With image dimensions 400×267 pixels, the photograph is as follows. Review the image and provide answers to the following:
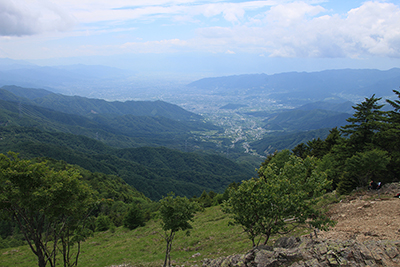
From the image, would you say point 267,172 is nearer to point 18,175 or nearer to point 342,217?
point 342,217

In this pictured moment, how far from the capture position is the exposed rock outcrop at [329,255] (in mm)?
11492

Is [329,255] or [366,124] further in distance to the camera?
[366,124]

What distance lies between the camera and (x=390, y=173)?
3027 centimetres

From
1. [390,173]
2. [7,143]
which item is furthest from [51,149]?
[390,173]

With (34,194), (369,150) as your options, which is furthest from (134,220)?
(369,150)

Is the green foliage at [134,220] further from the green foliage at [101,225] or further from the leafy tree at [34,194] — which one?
the leafy tree at [34,194]

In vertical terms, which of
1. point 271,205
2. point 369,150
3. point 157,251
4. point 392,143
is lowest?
point 157,251

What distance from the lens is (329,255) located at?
1201cm

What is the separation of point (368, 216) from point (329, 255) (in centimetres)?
1108

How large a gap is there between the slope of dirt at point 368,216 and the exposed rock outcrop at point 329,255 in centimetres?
374

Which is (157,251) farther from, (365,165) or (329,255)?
(365,165)

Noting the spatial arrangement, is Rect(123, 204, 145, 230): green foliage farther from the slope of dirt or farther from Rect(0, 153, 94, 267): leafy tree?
the slope of dirt

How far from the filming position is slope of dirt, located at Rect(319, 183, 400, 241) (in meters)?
16.0

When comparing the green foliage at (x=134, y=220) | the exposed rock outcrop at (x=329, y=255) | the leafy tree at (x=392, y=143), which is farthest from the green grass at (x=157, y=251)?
the leafy tree at (x=392, y=143)
